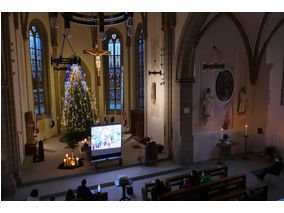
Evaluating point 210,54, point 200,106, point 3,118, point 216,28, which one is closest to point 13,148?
point 3,118

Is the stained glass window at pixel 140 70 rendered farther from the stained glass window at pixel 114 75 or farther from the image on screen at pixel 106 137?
the image on screen at pixel 106 137

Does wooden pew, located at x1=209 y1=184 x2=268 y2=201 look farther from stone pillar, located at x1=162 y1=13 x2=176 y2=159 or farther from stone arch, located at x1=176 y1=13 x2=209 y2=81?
stone arch, located at x1=176 y1=13 x2=209 y2=81

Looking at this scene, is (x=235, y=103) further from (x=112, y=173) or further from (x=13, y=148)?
(x=13, y=148)

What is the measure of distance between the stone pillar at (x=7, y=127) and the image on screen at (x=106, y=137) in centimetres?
238

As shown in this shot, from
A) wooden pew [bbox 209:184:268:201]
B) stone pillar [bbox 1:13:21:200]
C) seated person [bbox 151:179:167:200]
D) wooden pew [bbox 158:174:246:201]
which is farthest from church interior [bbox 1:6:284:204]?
seated person [bbox 151:179:167:200]

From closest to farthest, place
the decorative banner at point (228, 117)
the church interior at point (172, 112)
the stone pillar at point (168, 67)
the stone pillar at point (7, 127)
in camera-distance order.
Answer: the stone pillar at point (7, 127) < the church interior at point (172, 112) < the stone pillar at point (168, 67) < the decorative banner at point (228, 117)

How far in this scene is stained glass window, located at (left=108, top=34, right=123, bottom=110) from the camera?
538 inches

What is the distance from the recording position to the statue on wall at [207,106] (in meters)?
8.78

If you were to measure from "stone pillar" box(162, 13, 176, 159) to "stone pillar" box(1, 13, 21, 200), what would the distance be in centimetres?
531

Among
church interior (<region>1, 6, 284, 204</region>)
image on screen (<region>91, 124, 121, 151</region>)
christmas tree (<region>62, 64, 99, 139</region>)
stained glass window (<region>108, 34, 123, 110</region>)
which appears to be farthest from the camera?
stained glass window (<region>108, 34, 123, 110</region>)

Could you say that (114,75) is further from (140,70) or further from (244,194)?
(244,194)

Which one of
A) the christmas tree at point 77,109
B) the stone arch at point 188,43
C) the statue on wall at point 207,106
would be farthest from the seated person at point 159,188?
the christmas tree at point 77,109

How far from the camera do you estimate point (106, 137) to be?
7.92 m

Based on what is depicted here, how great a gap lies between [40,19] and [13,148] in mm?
7710
